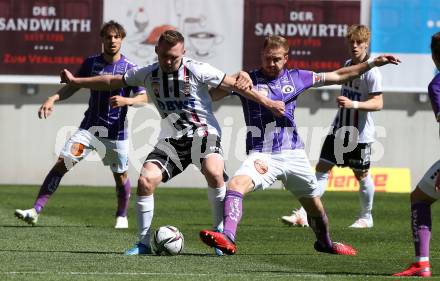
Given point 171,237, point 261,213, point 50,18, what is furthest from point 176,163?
point 50,18

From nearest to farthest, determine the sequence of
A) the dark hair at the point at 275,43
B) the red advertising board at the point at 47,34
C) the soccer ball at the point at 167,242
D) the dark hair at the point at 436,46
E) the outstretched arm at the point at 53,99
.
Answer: the dark hair at the point at 436,46 → the dark hair at the point at 275,43 → the soccer ball at the point at 167,242 → the outstretched arm at the point at 53,99 → the red advertising board at the point at 47,34

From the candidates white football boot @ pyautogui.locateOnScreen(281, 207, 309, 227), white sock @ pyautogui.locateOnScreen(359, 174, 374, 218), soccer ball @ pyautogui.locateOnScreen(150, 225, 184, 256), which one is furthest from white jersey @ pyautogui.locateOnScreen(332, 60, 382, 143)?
soccer ball @ pyautogui.locateOnScreen(150, 225, 184, 256)

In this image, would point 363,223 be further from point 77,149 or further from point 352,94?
point 77,149

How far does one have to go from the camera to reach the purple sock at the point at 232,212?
32.4 feet

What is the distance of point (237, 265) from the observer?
9703mm

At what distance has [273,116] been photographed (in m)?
10.5

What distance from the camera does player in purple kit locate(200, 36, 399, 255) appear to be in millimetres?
10203

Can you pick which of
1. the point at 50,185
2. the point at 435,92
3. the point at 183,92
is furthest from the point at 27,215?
the point at 435,92

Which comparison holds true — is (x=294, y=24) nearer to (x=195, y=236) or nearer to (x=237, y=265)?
(x=195, y=236)

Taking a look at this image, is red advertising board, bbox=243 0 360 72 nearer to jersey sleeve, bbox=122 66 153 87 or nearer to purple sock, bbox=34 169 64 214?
purple sock, bbox=34 169 64 214

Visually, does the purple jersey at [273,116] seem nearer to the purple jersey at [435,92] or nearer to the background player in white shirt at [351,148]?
the purple jersey at [435,92]

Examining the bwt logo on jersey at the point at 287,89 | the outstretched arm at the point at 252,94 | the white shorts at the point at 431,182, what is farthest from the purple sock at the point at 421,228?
the bwt logo on jersey at the point at 287,89

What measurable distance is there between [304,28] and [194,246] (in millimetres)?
13609

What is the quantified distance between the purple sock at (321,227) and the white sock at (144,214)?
1463 millimetres
